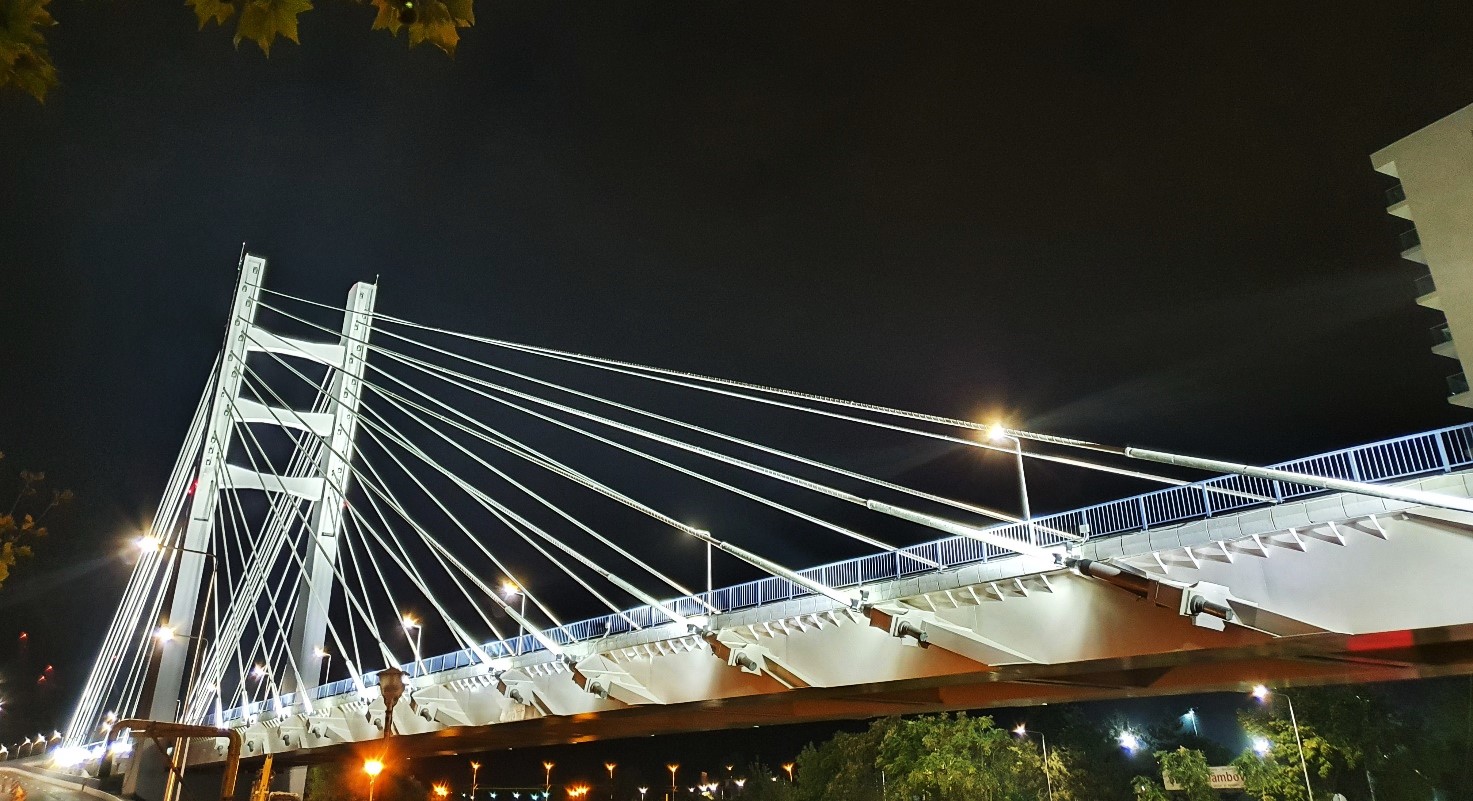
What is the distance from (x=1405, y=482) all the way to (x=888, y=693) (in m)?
13.1

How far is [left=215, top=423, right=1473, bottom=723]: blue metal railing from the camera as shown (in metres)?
15.8

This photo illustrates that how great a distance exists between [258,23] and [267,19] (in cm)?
4

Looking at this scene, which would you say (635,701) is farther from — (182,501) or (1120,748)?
(1120,748)

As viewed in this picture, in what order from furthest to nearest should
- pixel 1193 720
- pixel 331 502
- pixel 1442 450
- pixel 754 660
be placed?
1. pixel 1193 720
2. pixel 331 502
3. pixel 754 660
4. pixel 1442 450

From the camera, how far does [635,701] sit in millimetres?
26281

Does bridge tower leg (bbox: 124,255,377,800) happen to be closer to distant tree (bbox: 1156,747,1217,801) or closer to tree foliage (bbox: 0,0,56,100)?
tree foliage (bbox: 0,0,56,100)

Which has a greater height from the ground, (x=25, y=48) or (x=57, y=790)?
(x=25, y=48)

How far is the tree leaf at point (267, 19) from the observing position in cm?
420

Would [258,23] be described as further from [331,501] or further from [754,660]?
[331,501]

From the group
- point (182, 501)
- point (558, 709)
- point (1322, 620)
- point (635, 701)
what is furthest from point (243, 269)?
point (1322, 620)

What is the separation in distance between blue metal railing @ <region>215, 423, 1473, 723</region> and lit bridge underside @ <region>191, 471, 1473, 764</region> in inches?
30.2

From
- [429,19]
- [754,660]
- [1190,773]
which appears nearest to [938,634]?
[754,660]

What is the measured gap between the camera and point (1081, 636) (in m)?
18.6

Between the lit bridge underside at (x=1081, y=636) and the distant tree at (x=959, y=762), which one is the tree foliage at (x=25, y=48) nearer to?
the lit bridge underside at (x=1081, y=636)
